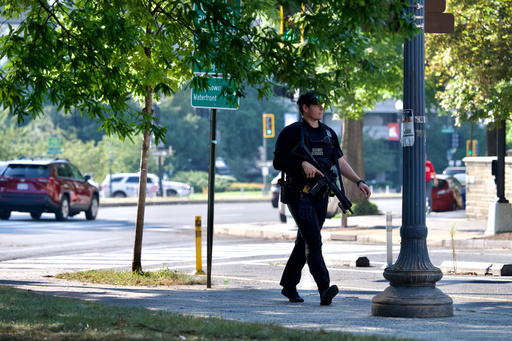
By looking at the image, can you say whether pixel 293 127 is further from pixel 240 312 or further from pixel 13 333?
pixel 13 333

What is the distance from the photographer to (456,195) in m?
32.6

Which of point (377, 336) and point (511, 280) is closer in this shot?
point (377, 336)

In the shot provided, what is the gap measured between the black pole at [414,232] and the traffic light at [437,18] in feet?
1.04

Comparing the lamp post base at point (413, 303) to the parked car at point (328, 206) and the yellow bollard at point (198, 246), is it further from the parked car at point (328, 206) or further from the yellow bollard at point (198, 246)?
the parked car at point (328, 206)

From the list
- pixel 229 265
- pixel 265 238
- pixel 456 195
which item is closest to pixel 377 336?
pixel 229 265

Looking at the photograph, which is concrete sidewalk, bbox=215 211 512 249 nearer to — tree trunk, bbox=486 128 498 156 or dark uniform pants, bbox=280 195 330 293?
tree trunk, bbox=486 128 498 156

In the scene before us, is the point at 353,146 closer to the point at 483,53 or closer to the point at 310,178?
the point at 483,53

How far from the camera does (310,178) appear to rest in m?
8.46

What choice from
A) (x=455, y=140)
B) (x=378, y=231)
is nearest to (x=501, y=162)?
(x=378, y=231)

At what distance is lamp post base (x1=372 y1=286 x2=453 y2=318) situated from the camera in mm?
7641

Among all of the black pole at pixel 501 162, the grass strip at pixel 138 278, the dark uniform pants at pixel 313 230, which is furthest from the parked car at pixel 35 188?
the dark uniform pants at pixel 313 230

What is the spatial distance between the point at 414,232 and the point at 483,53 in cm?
1135

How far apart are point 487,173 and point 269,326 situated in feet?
61.3

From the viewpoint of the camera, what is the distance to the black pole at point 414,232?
303 inches
